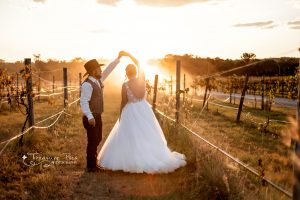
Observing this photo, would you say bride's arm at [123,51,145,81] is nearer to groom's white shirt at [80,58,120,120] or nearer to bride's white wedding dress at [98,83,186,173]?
bride's white wedding dress at [98,83,186,173]

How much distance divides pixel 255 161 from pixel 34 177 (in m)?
5.03

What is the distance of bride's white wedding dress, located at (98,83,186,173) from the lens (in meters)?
6.58

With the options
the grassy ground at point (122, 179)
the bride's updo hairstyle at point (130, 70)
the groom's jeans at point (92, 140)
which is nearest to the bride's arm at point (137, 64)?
the bride's updo hairstyle at point (130, 70)

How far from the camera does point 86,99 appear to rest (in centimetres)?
689

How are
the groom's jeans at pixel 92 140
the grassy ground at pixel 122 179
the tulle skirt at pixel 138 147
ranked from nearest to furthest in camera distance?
the grassy ground at pixel 122 179 → the tulle skirt at pixel 138 147 → the groom's jeans at pixel 92 140

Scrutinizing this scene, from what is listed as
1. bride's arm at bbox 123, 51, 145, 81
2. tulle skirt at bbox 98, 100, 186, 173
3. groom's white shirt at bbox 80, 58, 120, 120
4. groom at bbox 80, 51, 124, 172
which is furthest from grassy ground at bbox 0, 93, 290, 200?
bride's arm at bbox 123, 51, 145, 81

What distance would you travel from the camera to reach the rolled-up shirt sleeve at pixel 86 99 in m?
6.82

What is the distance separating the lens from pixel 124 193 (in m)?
5.74

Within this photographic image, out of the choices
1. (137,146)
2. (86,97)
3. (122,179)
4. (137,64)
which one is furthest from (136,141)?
(137,64)

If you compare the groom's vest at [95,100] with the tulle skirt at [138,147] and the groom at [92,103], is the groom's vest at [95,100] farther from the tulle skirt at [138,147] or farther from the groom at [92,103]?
the tulle skirt at [138,147]

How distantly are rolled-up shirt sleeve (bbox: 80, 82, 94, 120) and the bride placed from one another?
2.22 ft

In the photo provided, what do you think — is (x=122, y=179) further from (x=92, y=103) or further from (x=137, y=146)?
(x=92, y=103)

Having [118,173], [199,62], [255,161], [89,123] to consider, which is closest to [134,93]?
[89,123]

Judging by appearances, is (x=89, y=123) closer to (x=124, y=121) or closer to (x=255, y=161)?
(x=124, y=121)
